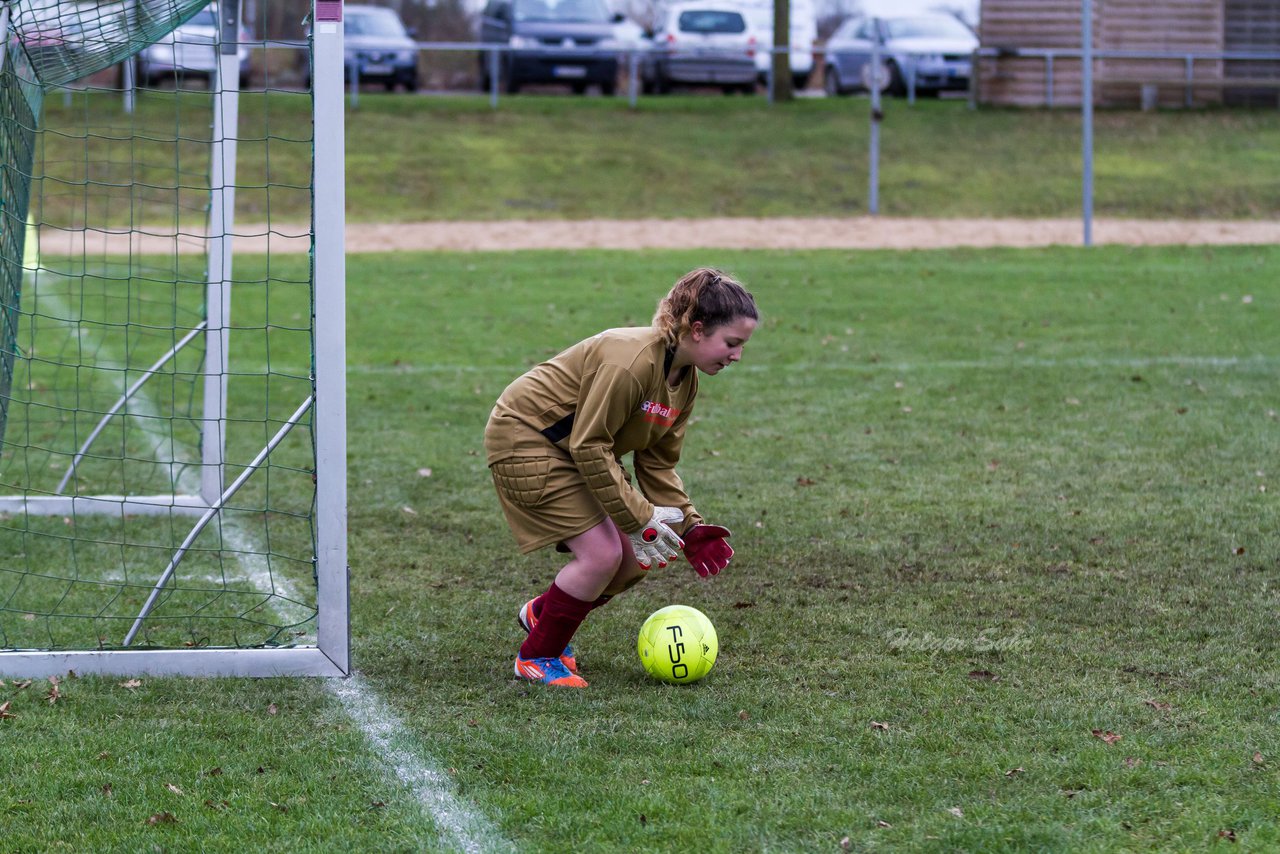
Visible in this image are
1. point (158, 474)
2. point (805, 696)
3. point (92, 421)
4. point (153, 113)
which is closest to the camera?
point (805, 696)

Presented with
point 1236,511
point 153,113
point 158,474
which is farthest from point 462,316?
point 153,113

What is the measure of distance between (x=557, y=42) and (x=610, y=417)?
867 inches

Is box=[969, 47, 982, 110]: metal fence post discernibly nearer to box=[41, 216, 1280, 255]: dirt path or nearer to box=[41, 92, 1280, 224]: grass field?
box=[41, 92, 1280, 224]: grass field

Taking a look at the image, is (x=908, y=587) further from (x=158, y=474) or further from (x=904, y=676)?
(x=158, y=474)

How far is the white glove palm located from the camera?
4324 mm

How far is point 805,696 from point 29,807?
7.57ft

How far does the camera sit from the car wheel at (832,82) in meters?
27.2

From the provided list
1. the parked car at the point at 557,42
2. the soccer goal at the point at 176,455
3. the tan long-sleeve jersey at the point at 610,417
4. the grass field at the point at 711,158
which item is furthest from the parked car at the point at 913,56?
the tan long-sleeve jersey at the point at 610,417

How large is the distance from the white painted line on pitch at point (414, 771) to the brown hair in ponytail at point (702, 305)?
4.87 ft

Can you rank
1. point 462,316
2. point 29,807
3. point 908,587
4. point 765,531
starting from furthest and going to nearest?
point 462,316 < point 765,531 < point 908,587 < point 29,807

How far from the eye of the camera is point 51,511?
704 cm

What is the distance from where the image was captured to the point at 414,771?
153 inches

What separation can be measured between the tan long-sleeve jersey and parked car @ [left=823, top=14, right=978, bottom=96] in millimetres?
21989

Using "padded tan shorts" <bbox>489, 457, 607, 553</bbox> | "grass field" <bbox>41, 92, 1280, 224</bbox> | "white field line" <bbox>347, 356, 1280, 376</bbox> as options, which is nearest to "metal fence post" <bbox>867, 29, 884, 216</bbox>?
"grass field" <bbox>41, 92, 1280, 224</bbox>
